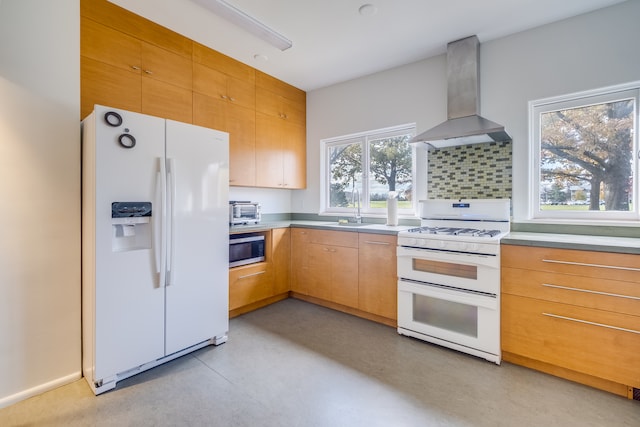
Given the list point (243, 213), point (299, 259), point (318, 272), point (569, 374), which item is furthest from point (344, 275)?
point (569, 374)

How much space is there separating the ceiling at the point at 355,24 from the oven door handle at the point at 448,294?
215 cm

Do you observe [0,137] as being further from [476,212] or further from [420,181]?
[476,212]

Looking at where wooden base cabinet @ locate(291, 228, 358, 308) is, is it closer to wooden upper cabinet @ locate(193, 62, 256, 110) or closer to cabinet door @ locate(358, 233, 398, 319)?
cabinet door @ locate(358, 233, 398, 319)

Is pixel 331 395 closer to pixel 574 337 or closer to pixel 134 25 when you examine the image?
pixel 574 337

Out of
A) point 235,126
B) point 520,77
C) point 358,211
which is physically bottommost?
point 358,211

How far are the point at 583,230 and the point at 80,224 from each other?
366 centimetres

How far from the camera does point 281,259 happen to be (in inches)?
134

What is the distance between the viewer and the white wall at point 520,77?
7.14ft

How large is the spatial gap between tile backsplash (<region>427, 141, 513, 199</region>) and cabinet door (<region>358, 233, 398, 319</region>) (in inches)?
30.6

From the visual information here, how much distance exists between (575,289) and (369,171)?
7.43 feet

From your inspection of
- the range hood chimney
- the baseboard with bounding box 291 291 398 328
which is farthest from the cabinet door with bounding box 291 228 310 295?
the range hood chimney

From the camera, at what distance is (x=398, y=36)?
262 centimetres

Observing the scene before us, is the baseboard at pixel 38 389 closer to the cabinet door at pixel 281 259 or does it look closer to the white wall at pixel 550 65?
the cabinet door at pixel 281 259

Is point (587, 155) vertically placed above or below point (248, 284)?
above
